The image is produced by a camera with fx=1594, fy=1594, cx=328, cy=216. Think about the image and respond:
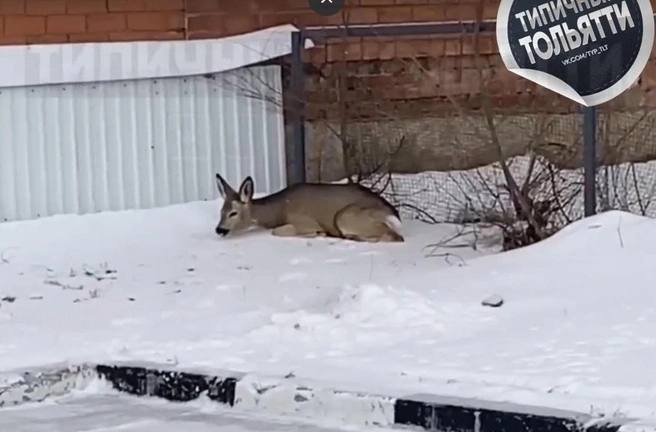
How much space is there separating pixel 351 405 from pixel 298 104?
592 cm

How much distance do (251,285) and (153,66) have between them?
3.12 metres

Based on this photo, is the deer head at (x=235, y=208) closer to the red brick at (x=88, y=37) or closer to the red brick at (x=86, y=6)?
the red brick at (x=88, y=37)

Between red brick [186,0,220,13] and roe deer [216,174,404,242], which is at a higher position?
red brick [186,0,220,13]

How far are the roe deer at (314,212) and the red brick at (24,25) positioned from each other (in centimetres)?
183

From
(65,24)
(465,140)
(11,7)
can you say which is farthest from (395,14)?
(11,7)

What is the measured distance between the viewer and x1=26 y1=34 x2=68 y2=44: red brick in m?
12.3

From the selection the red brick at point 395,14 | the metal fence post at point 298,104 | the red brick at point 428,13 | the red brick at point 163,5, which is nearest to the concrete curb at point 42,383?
the metal fence post at point 298,104

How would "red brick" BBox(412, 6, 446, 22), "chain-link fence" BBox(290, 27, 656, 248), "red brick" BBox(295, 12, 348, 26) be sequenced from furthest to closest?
"red brick" BBox(412, 6, 446, 22) → "red brick" BBox(295, 12, 348, 26) → "chain-link fence" BBox(290, 27, 656, 248)

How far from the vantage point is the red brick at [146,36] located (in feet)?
41.5

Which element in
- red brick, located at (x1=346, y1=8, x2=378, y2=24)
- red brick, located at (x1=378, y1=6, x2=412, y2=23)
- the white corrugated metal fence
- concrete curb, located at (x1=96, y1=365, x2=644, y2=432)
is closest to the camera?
concrete curb, located at (x1=96, y1=365, x2=644, y2=432)

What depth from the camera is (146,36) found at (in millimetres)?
12805

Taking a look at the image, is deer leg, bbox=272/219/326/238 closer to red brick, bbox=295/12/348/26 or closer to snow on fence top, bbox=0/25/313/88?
snow on fence top, bbox=0/25/313/88

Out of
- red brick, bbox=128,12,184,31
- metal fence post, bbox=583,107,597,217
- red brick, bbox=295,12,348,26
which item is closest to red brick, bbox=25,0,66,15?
red brick, bbox=128,12,184,31

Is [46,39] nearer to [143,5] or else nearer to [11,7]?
[11,7]
